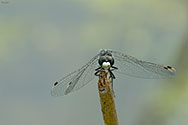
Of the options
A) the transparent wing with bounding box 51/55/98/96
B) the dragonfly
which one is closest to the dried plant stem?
the dragonfly

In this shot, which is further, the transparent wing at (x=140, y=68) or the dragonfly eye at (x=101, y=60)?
the transparent wing at (x=140, y=68)

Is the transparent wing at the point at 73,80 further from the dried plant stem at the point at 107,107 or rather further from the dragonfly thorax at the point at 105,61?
the dried plant stem at the point at 107,107

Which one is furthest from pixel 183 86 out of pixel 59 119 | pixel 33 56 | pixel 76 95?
pixel 33 56

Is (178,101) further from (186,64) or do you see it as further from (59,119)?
(59,119)

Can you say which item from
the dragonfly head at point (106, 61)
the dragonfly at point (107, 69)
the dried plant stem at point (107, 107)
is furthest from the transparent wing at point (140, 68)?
the dried plant stem at point (107, 107)

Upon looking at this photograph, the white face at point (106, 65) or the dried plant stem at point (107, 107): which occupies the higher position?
the white face at point (106, 65)

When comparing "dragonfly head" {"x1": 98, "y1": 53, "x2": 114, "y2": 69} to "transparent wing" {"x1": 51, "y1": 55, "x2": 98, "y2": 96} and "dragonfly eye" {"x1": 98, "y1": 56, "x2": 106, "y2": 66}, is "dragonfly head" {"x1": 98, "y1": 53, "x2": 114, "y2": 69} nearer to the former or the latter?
"dragonfly eye" {"x1": 98, "y1": 56, "x2": 106, "y2": 66}

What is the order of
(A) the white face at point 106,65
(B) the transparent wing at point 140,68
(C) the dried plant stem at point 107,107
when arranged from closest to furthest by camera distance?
1. (C) the dried plant stem at point 107,107
2. (A) the white face at point 106,65
3. (B) the transparent wing at point 140,68
